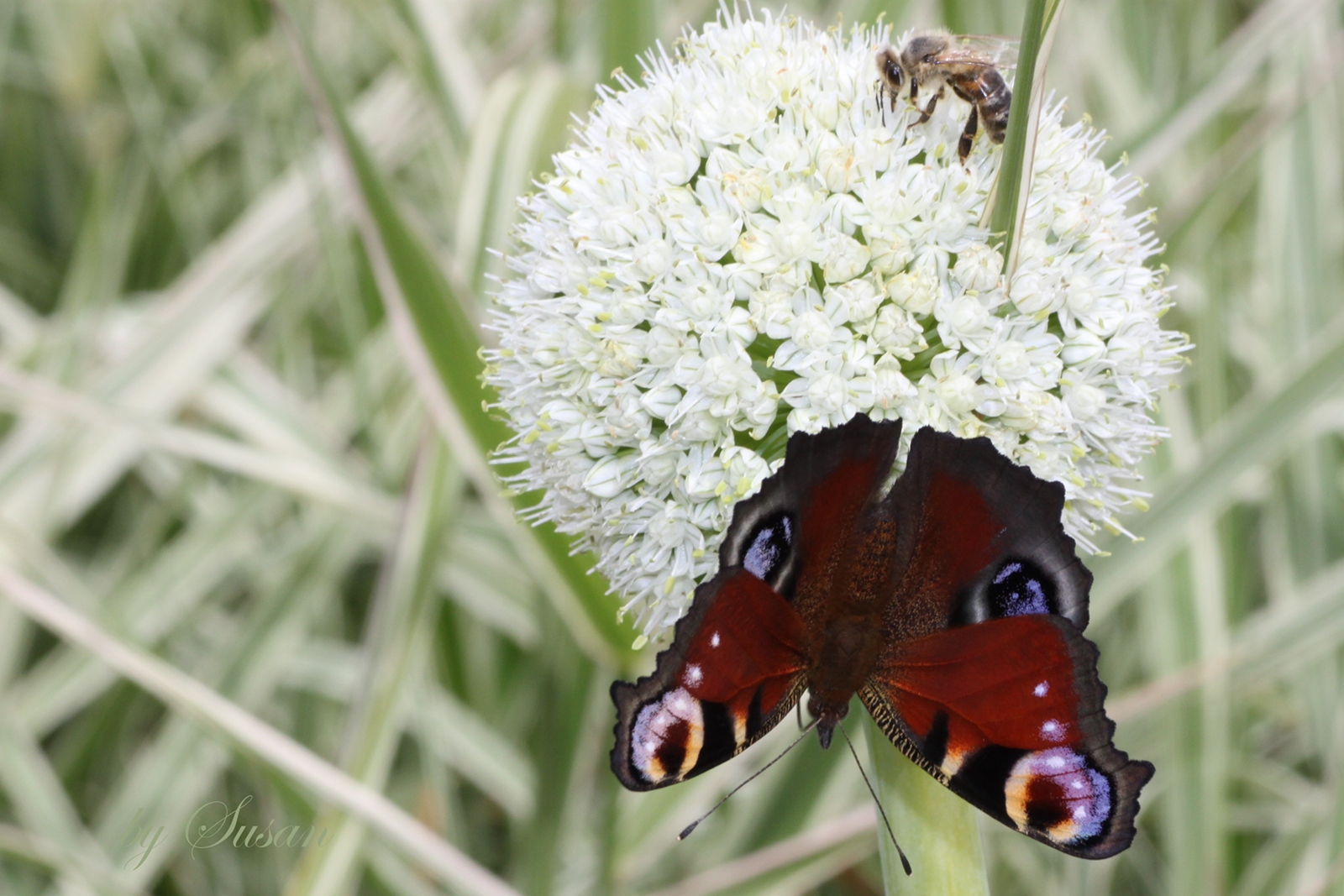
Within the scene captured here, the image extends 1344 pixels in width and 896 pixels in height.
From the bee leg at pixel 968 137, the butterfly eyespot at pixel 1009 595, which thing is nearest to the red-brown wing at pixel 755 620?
the butterfly eyespot at pixel 1009 595

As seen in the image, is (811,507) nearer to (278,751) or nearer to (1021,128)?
(1021,128)

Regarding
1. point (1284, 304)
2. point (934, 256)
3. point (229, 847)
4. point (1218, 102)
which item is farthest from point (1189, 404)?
point (229, 847)

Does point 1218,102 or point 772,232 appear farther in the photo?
point 1218,102

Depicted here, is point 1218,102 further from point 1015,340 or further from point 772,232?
point 772,232

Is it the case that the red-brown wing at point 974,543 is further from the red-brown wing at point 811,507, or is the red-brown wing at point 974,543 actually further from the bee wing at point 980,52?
the bee wing at point 980,52

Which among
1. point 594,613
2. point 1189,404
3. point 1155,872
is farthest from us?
point 1189,404

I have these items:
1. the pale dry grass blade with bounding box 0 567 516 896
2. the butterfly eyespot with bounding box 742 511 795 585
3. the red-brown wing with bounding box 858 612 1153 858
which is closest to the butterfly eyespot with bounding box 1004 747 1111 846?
the red-brown wing with bounding box 858 612 1153 858

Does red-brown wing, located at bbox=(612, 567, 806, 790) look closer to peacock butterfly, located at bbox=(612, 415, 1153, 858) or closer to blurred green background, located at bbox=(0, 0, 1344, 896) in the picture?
peacock butterfly, located at bbox=(612, 415, 1153, 858)

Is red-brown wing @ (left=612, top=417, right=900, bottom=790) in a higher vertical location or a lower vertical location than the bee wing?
lower

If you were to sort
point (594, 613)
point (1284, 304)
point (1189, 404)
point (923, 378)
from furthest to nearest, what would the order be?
point (1189, 404)
point (1284, 304)
point (594, 613)
point (923, 378)
